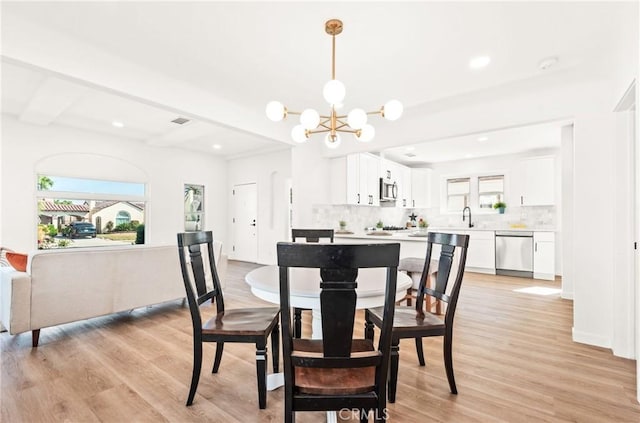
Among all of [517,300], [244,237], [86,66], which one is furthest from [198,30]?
[244,237]

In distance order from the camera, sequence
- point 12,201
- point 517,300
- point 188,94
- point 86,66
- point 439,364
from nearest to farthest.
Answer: point 439,364, point 86,66, point 188,94, point 517,300, point 12,201

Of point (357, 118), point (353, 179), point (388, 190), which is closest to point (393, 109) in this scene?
point (357, 118)

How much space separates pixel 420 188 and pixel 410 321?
5891 mm

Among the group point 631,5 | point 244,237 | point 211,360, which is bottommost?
point 211,360

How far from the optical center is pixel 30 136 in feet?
15.9

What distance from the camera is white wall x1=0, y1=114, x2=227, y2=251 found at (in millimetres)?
4637

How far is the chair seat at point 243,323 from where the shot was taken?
176 centimetres

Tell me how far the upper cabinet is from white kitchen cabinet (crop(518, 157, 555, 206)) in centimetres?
326

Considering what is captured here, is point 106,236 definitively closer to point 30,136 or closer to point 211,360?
point 30,136

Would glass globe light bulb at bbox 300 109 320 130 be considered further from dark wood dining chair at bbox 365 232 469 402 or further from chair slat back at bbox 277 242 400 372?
chair slat back at bbox 277 242 400 372

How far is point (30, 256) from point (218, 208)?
495 centimetres

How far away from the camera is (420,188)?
7359 millimetres

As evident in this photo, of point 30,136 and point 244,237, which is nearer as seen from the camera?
point 30,136

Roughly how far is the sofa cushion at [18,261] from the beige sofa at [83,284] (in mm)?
50
